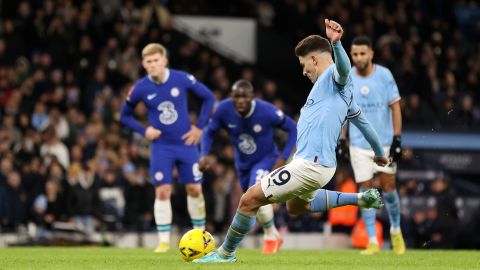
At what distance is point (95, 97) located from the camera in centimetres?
2323

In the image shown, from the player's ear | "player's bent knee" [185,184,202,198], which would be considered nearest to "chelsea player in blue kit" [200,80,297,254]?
"player's bent knee" [185,184,202,198]

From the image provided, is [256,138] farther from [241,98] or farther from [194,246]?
[194,246]

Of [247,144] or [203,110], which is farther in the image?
[203,110]

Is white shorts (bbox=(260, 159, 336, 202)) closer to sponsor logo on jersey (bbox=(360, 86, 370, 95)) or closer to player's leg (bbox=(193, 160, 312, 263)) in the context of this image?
player's leg (bbox=(193, 160, 312, 263))

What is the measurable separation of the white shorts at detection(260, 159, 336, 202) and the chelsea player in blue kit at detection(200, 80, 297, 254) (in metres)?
3.70

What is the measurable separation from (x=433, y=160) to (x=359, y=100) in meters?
9.32

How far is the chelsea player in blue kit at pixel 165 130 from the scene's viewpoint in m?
14.6

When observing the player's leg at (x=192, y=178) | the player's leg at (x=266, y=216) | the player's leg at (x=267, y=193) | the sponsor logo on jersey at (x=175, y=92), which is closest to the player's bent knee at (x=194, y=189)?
the player's leg at (x=192, y=178)

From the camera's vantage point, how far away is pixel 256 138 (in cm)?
1459

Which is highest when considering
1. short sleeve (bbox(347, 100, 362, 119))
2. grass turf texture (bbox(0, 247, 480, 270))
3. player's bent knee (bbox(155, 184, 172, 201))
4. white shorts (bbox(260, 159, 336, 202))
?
short sleeve (bbox(347, 100, 362, 119))

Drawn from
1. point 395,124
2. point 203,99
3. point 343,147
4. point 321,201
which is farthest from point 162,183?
point 321,201

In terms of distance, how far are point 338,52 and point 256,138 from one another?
15.2 ft

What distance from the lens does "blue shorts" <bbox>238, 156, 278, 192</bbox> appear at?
47.5ft

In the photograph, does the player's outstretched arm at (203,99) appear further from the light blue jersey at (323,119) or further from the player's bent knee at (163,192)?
the light blue jersey at (323,119)
